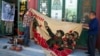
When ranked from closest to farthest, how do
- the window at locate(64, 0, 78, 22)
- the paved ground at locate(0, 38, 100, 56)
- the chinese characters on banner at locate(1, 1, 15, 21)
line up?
1. the paved ground at locate(0, 38, 100, 56)
2. the window at locate(64, 0, 78, 22)
3. the chinese characters on banner at locate(1, 1, 15, 21)

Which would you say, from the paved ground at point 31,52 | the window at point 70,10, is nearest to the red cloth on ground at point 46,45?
the paved ground at point 31,52

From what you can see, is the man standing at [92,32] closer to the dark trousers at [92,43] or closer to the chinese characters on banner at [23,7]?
the dark trousers at [92,43]

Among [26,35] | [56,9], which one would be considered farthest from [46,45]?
[56,9]

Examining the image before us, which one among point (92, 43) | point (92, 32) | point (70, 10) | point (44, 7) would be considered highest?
point (44, 7)

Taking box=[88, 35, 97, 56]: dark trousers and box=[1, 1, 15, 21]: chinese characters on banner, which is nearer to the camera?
box=[88, 35, 97, 56]: dark trousers

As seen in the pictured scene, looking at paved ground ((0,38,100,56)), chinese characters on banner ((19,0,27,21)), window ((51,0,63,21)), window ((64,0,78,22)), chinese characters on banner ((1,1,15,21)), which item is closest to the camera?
paved ground ((0,38,100,56))

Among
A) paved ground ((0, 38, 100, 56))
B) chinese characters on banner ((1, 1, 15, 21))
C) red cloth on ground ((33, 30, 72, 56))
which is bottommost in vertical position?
paved ground ((0, 38, 100, 56))

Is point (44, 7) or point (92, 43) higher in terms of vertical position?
point (44, 7)

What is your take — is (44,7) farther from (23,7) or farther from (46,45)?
(46,45)

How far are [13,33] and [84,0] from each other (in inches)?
172

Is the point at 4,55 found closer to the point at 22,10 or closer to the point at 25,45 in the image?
the point at 25,45

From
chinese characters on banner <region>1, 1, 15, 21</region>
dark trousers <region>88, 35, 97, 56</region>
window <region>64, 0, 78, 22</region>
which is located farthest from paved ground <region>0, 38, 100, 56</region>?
chinese characters on banner <region>1, 1, 15, 21</region>

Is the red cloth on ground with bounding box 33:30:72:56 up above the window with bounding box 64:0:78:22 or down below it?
below

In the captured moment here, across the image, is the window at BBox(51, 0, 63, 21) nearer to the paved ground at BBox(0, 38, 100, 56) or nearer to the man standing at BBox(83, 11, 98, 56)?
the paved ground at BBox(0, 38, 100, 56)
